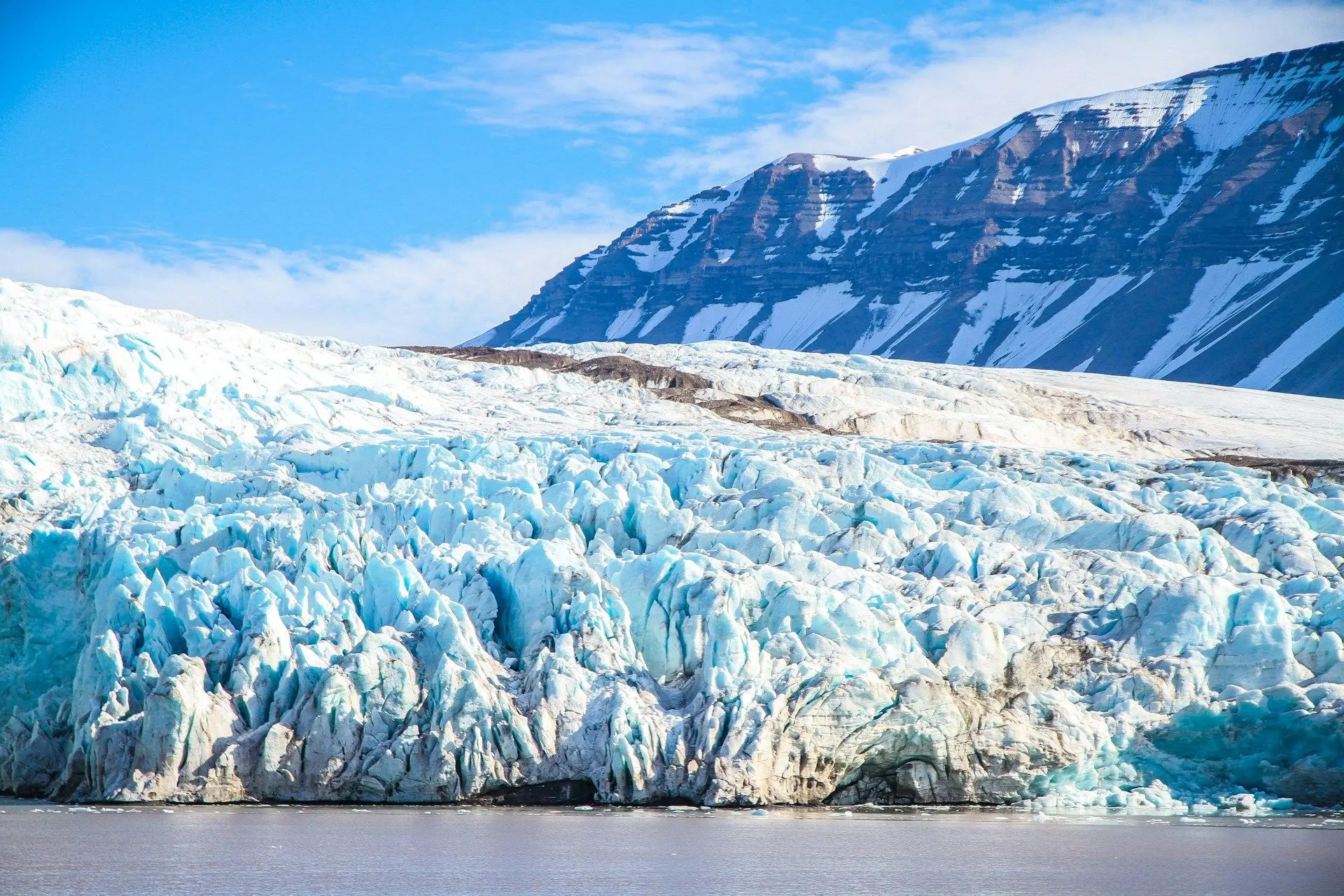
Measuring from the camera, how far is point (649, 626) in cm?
2650

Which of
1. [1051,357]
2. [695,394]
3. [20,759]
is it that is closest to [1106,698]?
A: [20,759]

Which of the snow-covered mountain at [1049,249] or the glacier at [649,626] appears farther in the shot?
the snow-covered mountain at [1049,249]

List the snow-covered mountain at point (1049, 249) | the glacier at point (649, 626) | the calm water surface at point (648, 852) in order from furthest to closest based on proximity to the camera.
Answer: the snow-covered mountain at point (1049, 249) < the glacier at point (649, 626) < the calm water surface at point (648, 852)

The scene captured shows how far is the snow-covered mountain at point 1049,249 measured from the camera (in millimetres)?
128375

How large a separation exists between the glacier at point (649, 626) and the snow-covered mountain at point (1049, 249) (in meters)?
83.8

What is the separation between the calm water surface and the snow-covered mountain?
9111 centimetres

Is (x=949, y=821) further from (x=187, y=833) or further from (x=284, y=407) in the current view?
(x=284, y=407)

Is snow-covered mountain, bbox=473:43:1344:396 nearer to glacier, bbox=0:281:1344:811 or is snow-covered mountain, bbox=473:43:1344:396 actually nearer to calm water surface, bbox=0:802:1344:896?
glacier, bbox=0:281:1344:811

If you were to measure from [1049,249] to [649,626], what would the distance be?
133m

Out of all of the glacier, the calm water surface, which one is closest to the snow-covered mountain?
the glacier

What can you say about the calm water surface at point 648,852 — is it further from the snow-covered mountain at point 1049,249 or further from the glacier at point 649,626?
the snow-covered mountain at point 1049,249

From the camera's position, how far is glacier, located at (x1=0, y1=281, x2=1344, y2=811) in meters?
24.6

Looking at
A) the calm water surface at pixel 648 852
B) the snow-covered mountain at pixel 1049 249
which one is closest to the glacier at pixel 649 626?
the calm water surface at pixel 648 852

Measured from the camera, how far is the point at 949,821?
23594 millimetres
